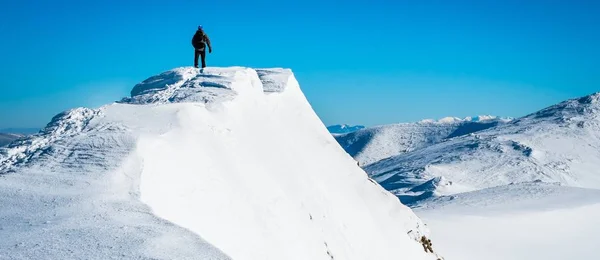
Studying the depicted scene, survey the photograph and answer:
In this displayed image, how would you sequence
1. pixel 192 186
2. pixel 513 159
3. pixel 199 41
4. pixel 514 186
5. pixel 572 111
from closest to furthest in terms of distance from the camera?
pixel 192 186 → pixel 199 41 → pixel 514 186 → pixel 513 159 → pixel 572 111

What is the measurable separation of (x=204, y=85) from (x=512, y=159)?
82.9 m

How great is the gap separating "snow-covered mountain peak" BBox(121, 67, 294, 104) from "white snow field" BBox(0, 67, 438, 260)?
7 cm

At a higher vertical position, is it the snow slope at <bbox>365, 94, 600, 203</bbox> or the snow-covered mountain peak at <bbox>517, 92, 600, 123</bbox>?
the snow-covered mountain peak at <bbox>517, 92, 600, 123</bbox>

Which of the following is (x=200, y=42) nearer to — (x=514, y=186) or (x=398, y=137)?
(x=514, y=186)

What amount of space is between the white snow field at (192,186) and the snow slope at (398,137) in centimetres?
13019

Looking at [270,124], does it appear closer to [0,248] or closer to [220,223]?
[220,223]

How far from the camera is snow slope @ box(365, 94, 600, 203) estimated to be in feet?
258

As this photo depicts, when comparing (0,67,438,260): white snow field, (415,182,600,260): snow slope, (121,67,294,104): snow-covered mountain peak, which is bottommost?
(415,182,600,260): snow slope

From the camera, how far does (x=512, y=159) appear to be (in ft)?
286

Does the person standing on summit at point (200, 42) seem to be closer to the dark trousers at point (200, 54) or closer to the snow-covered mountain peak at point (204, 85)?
the dark trousers at point (200, 54)

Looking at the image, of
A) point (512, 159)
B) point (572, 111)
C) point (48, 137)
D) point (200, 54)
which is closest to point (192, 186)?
point (48, 137)

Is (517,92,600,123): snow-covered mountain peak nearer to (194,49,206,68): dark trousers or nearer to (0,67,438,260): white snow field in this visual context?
(194,49,206,68): dark trousers

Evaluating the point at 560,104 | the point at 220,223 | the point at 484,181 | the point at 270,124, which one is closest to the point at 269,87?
the point at 270,124

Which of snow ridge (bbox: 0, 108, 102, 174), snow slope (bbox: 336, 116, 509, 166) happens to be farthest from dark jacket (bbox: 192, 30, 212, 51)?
snow slope (bbox: 336, 116, 509, 166)
